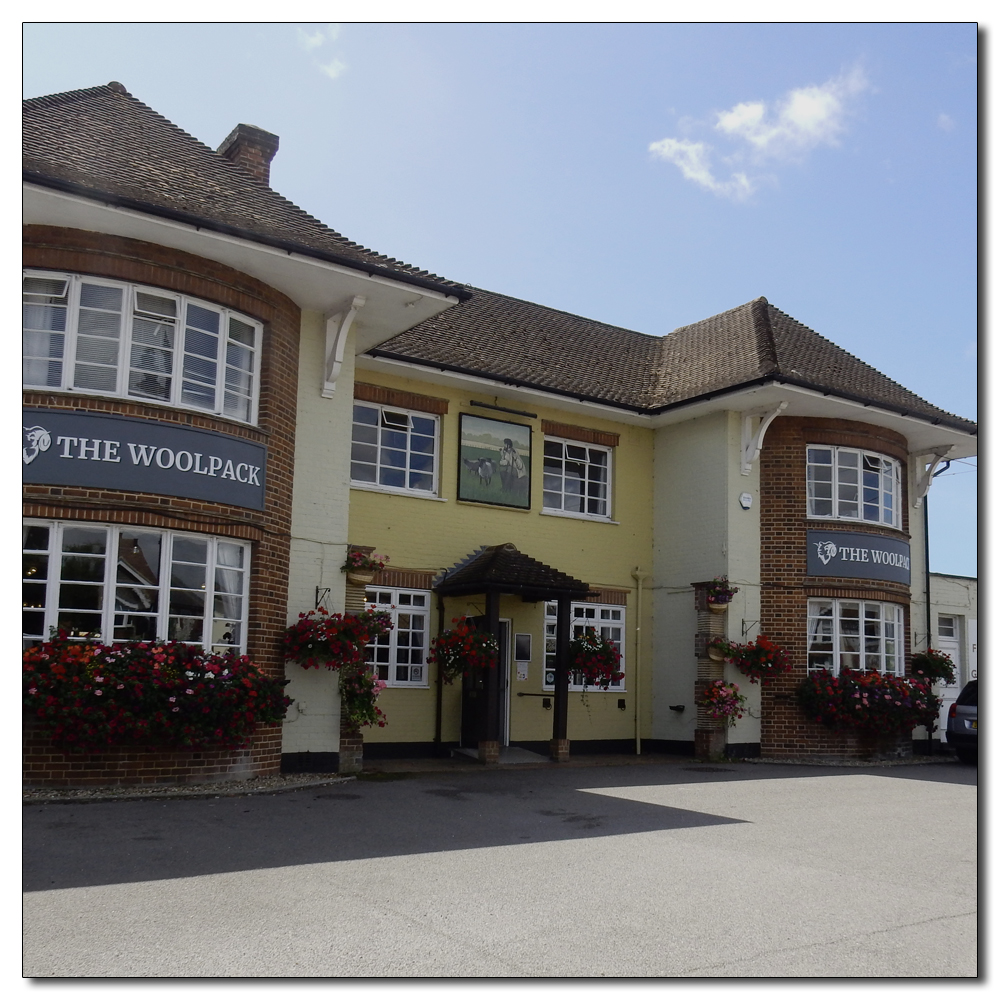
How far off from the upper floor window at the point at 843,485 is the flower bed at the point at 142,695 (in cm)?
988

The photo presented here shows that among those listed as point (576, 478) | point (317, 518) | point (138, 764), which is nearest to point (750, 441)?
point (576, 478)

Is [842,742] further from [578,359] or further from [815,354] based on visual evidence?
[578,359]

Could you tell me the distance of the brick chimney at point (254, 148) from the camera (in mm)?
14398

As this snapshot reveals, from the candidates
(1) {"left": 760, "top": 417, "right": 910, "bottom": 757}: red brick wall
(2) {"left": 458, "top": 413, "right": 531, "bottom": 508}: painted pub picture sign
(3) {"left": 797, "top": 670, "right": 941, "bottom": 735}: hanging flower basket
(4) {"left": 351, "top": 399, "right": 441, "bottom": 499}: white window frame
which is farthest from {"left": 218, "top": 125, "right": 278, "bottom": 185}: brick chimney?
(3) {"left": 797, "top": 670, "right": 941, "bottom": 735}: hanging flower basket

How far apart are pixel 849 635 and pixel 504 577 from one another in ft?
20.5

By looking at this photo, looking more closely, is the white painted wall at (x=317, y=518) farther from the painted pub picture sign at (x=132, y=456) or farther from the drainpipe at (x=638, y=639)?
the drainpipe at (x=638, y=639)

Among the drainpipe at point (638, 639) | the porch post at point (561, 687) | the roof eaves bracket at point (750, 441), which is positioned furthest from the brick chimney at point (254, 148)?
the drainpipe at point (638, 639)

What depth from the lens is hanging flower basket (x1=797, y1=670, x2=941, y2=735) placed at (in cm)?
1642

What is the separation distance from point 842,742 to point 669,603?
3.44 metres

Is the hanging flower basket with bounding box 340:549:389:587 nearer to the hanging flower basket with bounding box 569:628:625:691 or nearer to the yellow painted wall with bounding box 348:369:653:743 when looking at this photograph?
the yellow painted wall with bounding box 348:369:653:743

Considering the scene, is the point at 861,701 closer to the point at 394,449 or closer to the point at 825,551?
the point at 825,551

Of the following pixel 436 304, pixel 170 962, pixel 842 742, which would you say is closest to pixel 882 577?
pixel 842 742

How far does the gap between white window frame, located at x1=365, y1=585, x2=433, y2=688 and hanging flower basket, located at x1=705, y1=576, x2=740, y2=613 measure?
4.30 metres

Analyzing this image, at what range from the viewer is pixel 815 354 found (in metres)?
18.3
